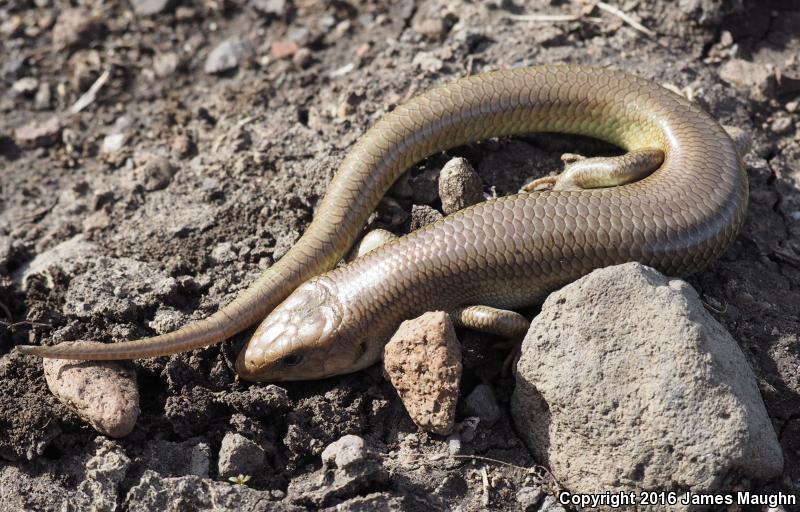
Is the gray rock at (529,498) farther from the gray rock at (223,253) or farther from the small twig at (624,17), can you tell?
the small twig at (624,17)

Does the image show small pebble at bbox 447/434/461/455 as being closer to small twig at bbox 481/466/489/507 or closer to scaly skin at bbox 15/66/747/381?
small twig at bbox 481/466/489/507

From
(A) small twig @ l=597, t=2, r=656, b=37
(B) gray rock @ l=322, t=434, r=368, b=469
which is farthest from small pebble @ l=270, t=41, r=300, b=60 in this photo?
(B) gray rock @ l=322, t=434, r=368, b=469

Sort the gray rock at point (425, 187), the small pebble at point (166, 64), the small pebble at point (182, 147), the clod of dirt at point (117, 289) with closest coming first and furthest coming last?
the clod of dirt at point (117, 289) → the gray rock at point (425, 187) → the small pebble at point (182, 147) → the small pebble at point (166, 64)

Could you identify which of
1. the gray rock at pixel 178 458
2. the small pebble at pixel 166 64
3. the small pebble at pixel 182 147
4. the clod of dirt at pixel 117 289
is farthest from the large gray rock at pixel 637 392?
the small pebble at pixel 166 64

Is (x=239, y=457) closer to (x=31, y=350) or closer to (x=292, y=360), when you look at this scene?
(x=292, y=360)

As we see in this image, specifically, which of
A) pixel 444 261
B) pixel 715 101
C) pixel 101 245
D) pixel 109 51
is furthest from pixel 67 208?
pixel 715 101

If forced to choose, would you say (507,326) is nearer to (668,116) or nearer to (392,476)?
(392,476)
